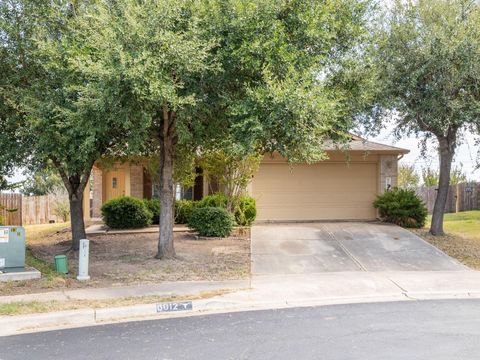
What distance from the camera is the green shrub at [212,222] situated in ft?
54.0

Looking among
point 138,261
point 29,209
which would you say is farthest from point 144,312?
point 29,209

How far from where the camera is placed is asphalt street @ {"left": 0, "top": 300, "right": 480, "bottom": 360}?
19.7 feet

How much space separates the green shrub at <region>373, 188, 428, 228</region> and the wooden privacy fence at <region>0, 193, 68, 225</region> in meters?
16.1

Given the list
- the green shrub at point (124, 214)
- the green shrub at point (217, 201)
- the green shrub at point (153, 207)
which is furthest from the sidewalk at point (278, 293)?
the green shrub at point (153, 207)

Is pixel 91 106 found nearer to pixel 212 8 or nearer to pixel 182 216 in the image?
pixel 212 8

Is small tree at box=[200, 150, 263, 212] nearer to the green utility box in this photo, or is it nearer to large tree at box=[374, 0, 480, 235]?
large tree at box=[374, 0, 480, 235]

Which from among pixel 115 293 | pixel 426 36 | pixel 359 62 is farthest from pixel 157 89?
pixel 426 36

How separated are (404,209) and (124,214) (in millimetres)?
10308

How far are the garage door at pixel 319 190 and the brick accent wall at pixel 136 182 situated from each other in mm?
5108

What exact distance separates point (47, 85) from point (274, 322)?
7.68 metres

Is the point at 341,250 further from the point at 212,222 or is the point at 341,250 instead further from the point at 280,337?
the point at 280,337

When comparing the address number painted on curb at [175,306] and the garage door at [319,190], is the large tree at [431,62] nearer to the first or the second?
the garage door at [319,190]

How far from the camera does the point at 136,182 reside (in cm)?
2139

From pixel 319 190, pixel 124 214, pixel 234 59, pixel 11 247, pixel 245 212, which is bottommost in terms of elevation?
pixel 11 247
